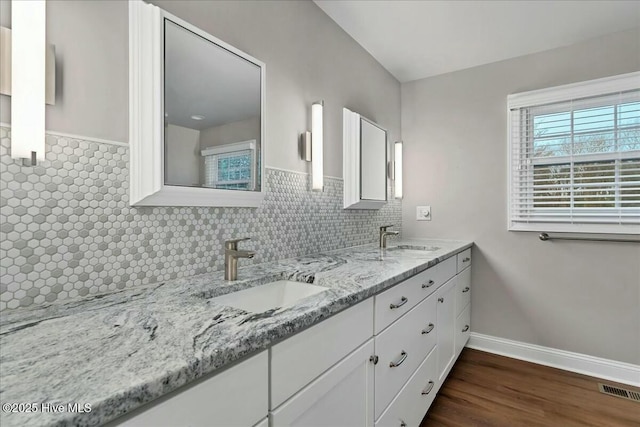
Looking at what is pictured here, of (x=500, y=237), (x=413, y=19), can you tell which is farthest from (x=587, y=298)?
(x=413, y=19)

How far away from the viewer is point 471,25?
2.24 meters

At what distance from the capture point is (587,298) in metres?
2.40

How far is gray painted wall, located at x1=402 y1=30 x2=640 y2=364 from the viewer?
231 cm

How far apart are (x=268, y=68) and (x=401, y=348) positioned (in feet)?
4.89

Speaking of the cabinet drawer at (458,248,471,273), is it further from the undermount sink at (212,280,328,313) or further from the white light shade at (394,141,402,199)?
the undermount sink at (212,280,328,313)

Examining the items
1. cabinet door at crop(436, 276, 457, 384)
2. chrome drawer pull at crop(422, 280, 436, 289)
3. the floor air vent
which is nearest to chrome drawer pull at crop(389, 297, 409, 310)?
chrome drawer pull at crop(422, 280, 436, 289)

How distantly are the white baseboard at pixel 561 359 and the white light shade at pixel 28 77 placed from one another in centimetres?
315

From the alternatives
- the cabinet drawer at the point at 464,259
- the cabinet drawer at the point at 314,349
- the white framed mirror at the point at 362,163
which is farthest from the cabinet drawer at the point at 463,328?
the cabinet drawer at the point at 314,349

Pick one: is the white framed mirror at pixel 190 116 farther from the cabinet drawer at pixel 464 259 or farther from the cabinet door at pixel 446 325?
the cabinet drawer at pixel 464 259

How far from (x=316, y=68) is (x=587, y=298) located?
2567 mm

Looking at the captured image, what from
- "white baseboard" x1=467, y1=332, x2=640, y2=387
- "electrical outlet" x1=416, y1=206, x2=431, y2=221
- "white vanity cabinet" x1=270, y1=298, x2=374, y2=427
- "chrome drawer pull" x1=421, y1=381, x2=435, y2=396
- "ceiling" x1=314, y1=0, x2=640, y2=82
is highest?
"ceiling" x1=314, y1=0, x2=640, y2=82

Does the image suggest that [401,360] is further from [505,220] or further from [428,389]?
[505,220]

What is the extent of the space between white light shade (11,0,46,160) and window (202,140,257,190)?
51 cm

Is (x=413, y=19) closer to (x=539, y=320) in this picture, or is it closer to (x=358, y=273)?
(x=358, y=273)
